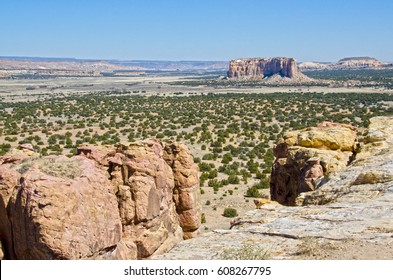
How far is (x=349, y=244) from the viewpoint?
9.62 m

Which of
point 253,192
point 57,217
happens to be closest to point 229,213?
point 253,192

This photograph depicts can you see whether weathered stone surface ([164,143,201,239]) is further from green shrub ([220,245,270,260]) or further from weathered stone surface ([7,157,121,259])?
green shrub ([220,245,270,260])

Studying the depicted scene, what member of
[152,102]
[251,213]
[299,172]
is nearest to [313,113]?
[152,102]

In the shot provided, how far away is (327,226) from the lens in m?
11.0

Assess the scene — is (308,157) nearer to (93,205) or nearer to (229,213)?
(229,213)

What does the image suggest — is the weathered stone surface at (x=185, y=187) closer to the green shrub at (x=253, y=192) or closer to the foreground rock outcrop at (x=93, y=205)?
the foreground rock outcrop at (x=93, y=205)

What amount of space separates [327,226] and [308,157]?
7208 millimetres

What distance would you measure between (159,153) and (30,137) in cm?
3490

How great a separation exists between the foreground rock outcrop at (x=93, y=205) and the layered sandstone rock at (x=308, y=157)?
4524 mm

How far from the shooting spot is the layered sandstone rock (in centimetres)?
1692

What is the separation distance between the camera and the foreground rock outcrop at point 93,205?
1091 centimetres

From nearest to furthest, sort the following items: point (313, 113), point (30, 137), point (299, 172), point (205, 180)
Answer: point (299, 172) → point (205, 180) → point (30, 137) → point (313, 113)

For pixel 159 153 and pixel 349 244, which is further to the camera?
pixel 159 153

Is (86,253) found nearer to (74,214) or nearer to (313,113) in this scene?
(74,214)
